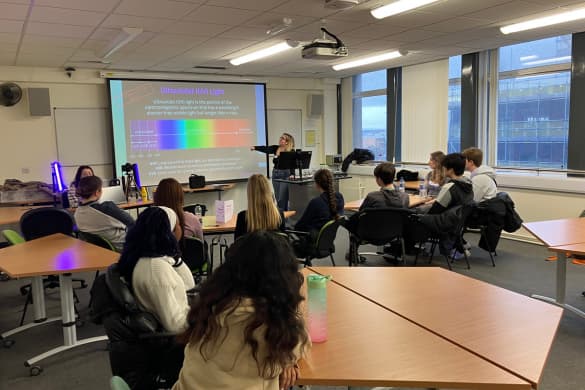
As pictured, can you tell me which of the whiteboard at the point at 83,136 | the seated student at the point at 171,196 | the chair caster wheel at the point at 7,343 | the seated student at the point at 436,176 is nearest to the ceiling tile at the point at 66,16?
the seated student at the point at 171,196

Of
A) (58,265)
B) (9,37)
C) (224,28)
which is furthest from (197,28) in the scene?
(58,265)

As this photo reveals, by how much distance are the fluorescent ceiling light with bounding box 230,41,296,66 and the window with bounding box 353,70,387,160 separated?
3014 mm

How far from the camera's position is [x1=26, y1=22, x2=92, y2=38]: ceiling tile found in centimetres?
466

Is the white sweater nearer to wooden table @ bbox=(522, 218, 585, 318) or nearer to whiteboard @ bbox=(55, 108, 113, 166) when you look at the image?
wooden table @ bbox=(522, 218, 585, 318)

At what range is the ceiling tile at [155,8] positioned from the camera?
4.02 m

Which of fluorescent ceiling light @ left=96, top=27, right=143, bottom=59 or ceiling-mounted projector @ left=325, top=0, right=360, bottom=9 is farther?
fluorescent ceiling light @ left=96, top=27, right=143, bottom=59

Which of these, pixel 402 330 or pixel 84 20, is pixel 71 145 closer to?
pixel 84 20

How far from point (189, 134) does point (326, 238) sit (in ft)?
15.3

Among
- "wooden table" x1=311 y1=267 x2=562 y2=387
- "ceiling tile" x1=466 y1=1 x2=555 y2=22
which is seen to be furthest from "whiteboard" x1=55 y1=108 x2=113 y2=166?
"wooden table" x1=311 y1=267 x2=562 y2=387

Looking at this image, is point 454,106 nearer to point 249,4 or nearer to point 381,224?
point 381,224

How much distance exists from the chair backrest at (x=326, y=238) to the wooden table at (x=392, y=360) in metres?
2.31

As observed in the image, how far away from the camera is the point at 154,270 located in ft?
7.15

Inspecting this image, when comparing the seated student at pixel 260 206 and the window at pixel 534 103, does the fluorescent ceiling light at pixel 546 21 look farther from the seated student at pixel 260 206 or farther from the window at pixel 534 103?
the seated student at pixel 260 206

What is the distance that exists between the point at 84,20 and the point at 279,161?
3.51 meters
